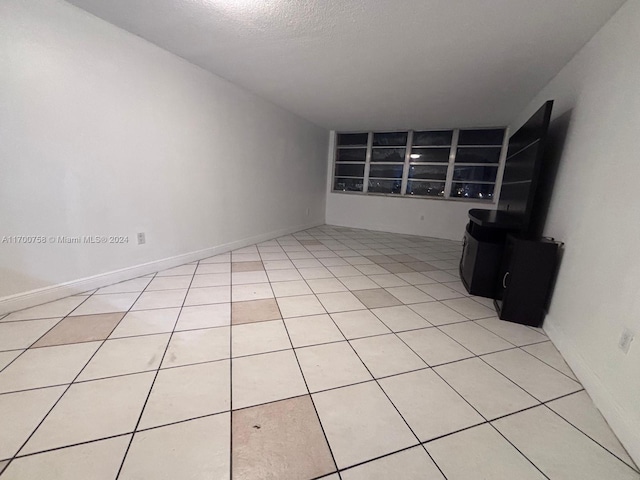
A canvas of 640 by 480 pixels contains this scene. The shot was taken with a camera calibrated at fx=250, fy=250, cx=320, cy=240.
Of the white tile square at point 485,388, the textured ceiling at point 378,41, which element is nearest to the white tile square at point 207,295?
the white tile square at point 485,388

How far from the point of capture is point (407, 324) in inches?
81.3

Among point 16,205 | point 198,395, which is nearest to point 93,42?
point 16,205

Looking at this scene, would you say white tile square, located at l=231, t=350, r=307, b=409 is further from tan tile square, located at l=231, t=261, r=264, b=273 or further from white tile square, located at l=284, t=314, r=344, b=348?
tan tile square, located at l=231, t=261, r=264, b=273

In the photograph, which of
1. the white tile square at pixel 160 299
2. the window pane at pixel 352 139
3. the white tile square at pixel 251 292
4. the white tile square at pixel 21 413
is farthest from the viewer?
the window pane at pixel 352 139

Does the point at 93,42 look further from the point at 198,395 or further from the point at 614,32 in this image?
the point at 614,32

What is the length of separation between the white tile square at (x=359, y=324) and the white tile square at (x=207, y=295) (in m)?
1.05

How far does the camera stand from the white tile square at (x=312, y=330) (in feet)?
5.83

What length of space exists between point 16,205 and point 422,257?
185 inches

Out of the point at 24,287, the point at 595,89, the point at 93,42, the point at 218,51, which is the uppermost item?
the point at 218,51

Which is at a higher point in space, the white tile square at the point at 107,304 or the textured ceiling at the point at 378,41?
the textured ceiling at the point at 378,41

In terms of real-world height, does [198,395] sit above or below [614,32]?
below

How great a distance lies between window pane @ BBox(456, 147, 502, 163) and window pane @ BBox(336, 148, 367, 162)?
2.22 meters

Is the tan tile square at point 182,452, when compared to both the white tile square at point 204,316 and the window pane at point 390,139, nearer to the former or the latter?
the white tile square at point 204,316

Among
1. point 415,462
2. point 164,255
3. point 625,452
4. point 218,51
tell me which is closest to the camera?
point 415,462
